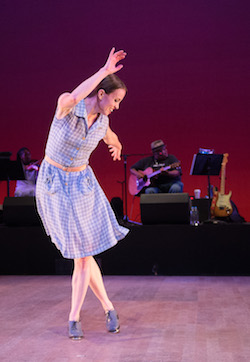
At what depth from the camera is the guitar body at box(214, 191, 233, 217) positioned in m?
6.60

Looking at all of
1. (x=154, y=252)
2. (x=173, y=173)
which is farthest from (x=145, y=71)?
(x=154, y=252)

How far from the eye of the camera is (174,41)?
826 cm

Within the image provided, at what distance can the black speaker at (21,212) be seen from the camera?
532 cm

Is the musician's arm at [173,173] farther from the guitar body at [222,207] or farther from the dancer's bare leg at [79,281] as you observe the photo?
the dancer's bare leg at [79,281]

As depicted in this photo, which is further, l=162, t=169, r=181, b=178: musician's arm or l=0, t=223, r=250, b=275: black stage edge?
l=162, t=169, r=181, b=178: musician's arm

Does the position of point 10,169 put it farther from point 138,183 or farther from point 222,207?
point 222,207

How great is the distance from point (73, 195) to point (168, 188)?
410 cm

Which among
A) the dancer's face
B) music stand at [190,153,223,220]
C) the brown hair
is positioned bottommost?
music stand at [190,153,223,220]

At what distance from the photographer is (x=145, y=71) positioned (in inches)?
330

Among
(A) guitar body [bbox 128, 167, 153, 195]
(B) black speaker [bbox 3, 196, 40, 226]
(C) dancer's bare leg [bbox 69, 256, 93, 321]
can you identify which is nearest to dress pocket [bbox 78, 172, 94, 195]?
(C) dancer's bare leg [bbox 69, 256, 93, 321]

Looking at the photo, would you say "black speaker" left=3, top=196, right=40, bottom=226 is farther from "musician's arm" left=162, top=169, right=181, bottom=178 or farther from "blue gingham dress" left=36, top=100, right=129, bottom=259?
"blue gingham dress" left=36, top=100, right=129, bottom=259

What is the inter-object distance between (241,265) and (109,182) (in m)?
3.88

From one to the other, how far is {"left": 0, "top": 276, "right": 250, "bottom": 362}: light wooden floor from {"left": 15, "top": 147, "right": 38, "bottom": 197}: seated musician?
2472 mm

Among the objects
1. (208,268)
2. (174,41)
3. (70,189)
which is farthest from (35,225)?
(174,41)
